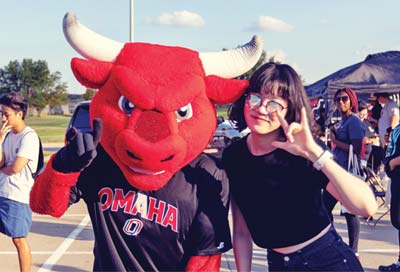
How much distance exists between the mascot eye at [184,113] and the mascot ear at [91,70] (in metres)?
0.37

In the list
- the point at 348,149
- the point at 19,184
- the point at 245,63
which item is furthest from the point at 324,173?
the point at 348,149

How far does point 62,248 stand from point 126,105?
4232mm

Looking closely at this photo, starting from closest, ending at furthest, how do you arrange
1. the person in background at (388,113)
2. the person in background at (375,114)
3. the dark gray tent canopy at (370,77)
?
the person in background at (388,113)
the dark gray tent canopy at (370,77)
the person in background at (375,114)

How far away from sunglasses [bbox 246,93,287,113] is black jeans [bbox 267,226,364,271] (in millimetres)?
599

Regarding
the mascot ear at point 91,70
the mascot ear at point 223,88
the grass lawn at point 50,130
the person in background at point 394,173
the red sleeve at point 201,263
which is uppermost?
the mascot ear at point 91,70

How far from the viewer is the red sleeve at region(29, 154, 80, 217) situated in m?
2.04

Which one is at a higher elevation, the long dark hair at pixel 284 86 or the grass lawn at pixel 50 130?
the long dark hair at pixel 284 86

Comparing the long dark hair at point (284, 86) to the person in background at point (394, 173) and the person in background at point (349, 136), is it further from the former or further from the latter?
the person in background at point (349, 136)

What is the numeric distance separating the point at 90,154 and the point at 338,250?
113 cm

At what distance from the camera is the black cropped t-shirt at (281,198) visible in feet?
7.05

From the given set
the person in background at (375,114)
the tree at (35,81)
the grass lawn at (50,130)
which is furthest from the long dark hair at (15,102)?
the tree at (35,81)

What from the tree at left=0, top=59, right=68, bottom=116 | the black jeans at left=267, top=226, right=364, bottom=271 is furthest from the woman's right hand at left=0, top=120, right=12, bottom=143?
the tree at left=0, top=59, right=68, bottom=116

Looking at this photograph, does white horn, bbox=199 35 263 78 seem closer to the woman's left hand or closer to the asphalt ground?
the woman's left hand

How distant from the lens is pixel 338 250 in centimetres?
217
